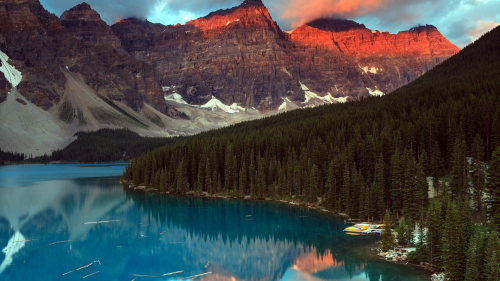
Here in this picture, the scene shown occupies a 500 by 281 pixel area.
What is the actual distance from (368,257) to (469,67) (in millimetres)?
92665

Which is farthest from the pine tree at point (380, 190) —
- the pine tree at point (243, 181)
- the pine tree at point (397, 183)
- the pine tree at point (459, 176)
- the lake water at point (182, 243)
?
the pine tree at point (243, 181)

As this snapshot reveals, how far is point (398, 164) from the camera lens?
6159 cm

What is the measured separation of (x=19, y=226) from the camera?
63.9 meters

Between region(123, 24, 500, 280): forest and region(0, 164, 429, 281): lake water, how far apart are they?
5.13 meters

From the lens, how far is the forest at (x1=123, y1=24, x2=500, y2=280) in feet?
127

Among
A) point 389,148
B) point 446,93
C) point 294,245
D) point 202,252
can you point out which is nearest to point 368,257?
point 294,245

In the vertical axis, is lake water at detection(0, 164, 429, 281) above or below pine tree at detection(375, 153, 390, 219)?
below

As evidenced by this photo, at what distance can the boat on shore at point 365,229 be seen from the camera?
53969 millimetres

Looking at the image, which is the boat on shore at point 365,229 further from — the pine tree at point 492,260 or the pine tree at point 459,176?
the pine tree at point 492,260

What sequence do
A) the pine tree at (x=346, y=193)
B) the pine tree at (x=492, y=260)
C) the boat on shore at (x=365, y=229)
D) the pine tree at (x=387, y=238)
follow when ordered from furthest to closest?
1. the pine tree at (x=346, y=193)
2. the boat on shore at (x=365, y=229)
3. the pine tree at (x=387, y=238)
4. the pine tree at (x=492, y=260)

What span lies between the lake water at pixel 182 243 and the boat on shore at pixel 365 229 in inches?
60.4

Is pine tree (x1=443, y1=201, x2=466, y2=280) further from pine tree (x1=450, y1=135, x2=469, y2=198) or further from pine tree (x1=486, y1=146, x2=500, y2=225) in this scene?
pine tree (x1=450, y1=135, x2=469, y2=198)

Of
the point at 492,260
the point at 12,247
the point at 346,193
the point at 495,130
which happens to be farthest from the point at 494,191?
the point at 12,247

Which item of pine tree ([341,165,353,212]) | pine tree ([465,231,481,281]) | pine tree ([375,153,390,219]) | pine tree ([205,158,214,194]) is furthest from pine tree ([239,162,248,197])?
pine tree ([465,231,481,281])
